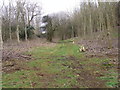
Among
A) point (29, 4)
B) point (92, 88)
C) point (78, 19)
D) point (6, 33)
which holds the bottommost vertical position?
point (92, 88)

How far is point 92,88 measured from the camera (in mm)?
5750

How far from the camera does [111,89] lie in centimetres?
552

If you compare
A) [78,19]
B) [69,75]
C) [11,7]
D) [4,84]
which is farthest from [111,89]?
[78,19]

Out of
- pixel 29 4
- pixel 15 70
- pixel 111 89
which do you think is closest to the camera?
pixel 111 89

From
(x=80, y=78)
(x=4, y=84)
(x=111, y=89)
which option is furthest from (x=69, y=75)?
(x=4, y=84)

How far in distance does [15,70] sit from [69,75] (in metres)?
3.14

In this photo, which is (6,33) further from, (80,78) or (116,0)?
(80,78)

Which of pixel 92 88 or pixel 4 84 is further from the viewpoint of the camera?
pixel 4 84

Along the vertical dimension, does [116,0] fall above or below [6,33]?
above

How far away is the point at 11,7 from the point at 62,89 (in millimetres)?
28380

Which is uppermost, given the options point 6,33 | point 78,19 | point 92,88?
point 78,19

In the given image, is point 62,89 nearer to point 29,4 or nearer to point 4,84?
point 4,84

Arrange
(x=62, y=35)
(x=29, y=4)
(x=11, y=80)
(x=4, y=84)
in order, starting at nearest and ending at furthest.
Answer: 1. (x=4, y=84)
2. (x=11, y=80)
3. (x=29, y=4)
4. (x=62, y=35)

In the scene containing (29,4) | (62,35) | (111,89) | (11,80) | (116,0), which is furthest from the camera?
(62,35)
